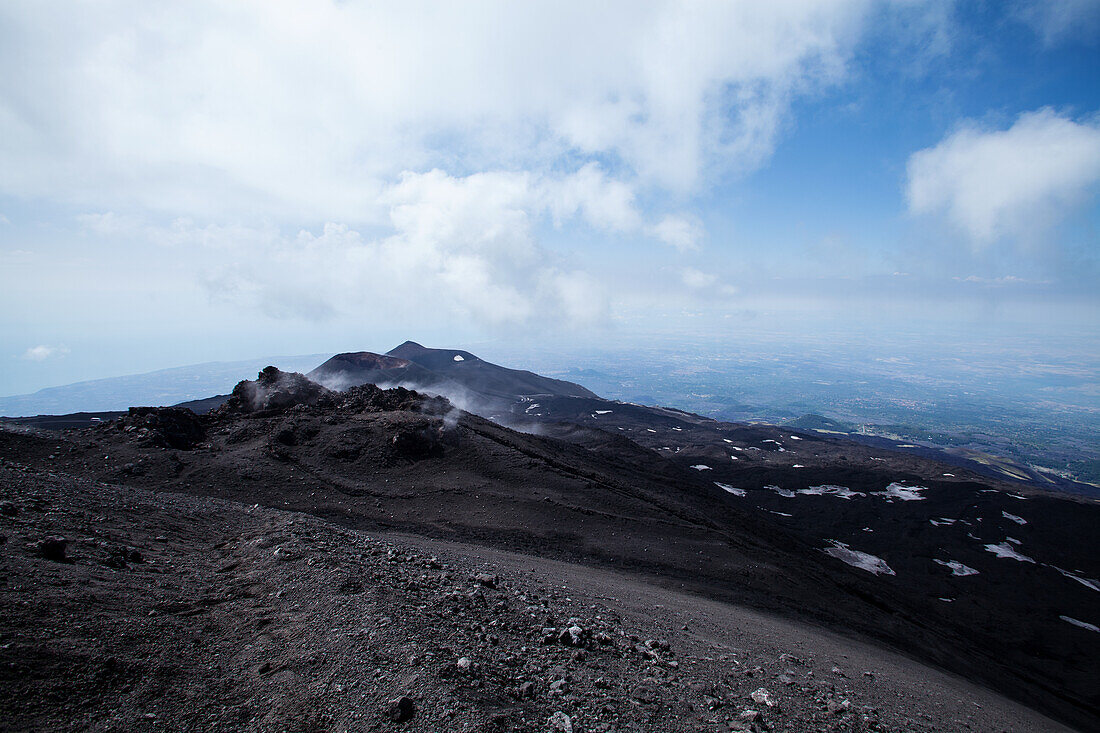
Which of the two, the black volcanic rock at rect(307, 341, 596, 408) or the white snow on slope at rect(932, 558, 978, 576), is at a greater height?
the black volcanic rock at rect(307, 341, 596, 408)

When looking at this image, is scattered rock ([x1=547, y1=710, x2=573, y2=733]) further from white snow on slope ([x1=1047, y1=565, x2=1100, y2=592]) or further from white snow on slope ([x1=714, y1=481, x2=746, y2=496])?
white snow on slope ([x1=1047, y1=565, x2=1100, y2=592])

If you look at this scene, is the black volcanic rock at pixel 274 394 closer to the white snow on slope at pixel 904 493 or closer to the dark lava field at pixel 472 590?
the dark lava field at pixel 472 590

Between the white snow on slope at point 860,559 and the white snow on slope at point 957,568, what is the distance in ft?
13.5

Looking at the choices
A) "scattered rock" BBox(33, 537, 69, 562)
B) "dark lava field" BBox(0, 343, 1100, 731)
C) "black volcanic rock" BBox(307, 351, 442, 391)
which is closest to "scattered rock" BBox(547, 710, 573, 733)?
"dark lava field" BBox(0, 343, 1100, 731)

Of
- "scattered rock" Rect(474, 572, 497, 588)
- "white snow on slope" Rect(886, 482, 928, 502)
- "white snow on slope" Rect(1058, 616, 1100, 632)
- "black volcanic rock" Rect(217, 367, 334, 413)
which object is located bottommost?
"white snow on slope" Rect(1058, 616, 1100, 632)

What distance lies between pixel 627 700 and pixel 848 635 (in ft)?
43.0

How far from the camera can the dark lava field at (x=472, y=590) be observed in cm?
560

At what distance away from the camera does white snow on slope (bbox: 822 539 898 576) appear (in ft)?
93.3

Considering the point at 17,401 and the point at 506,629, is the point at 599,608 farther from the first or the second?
the point at 17,401

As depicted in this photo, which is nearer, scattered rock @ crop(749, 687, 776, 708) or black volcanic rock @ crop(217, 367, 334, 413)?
scattered rock @ crop(749, 687, 776, 708)

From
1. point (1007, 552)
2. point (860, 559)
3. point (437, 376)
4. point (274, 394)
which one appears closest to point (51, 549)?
point (274, 394)

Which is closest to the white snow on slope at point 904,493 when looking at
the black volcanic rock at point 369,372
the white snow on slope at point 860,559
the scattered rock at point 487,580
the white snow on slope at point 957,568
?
the white snow on slope at point 957,568

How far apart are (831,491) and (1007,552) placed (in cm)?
1216

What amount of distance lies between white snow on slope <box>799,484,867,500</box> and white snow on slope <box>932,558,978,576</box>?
10.1 metres
